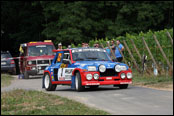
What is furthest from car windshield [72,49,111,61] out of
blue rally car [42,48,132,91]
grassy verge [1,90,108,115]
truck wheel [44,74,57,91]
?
grassy verge [1,90,108,115]

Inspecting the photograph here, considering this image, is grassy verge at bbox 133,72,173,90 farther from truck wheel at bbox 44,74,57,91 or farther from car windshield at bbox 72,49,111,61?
truck wheel at bbox 44,74,57,91

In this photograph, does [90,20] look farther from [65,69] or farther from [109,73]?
[109,73]

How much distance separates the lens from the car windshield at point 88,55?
59.2 ft

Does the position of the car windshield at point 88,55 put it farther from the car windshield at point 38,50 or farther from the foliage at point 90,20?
the foliage at point 90,20

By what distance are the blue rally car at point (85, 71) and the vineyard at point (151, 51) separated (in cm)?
377

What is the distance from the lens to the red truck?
2970cm

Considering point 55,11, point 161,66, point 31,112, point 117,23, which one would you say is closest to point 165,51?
point 161,66

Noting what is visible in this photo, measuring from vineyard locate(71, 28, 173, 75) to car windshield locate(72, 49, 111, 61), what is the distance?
3479mm

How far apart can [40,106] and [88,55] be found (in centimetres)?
535

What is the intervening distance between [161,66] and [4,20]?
1260 inches

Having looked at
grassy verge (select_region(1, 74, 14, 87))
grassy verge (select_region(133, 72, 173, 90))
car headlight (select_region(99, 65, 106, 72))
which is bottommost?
grassy verge (select_region(1, 74, 14, 87))

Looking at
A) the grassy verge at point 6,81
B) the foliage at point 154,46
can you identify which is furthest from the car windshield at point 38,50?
the foliage at point 154,46

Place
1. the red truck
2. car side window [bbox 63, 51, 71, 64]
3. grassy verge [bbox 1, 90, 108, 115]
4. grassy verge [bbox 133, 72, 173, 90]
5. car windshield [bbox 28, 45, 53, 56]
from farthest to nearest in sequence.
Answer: car windshield [bbox 28, 45, 53, 56]
the red truck
car side window [bbox 63, 51, 71, 64]
grassy verge [bbox 133, 72, 173, 90]
grassy verge [bbox 1, 90, 108, 115]

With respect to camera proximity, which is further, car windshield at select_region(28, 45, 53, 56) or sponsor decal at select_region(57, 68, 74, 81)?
car windshield at select_region(28, 45, 53, 56)
